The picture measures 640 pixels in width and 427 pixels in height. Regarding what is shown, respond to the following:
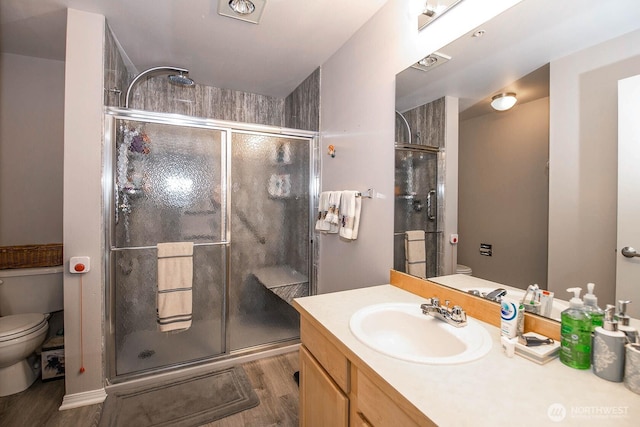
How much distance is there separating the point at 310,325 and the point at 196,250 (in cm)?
124

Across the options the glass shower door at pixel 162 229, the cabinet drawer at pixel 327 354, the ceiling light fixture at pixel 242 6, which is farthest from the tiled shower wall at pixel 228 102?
the cabinet drawer at pixel 327 354

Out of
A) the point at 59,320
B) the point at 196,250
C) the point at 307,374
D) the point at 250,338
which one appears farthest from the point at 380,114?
the point at 59,320

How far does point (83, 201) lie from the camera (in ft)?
5.39

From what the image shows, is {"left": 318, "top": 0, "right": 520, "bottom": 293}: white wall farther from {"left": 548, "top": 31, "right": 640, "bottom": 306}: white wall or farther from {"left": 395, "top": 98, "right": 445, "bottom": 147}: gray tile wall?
{"left": 548, "top": 31, "right": 640, "bottom": 306}: white wall

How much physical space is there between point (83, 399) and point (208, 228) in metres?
1.21

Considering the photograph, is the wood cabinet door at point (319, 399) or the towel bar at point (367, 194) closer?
the wood cabinet door at point (319, 399)

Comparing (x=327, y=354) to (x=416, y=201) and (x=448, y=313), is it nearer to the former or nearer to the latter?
(x=448, y=313)

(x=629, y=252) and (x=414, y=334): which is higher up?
(x=629, y=252)

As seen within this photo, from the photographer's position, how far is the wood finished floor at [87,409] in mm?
1531

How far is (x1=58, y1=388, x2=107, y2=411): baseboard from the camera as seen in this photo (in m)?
1.63

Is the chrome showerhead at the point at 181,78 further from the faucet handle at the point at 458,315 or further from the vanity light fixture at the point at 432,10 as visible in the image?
the faucet handle at the point at 458,315

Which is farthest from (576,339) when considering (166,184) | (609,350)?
(166,184)

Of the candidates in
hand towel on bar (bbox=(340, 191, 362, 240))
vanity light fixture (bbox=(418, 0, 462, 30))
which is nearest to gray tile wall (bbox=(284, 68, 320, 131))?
hand towel on bar (bbox=(340, 191, 362, 240))

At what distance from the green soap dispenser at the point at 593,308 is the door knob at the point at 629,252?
116 mm
